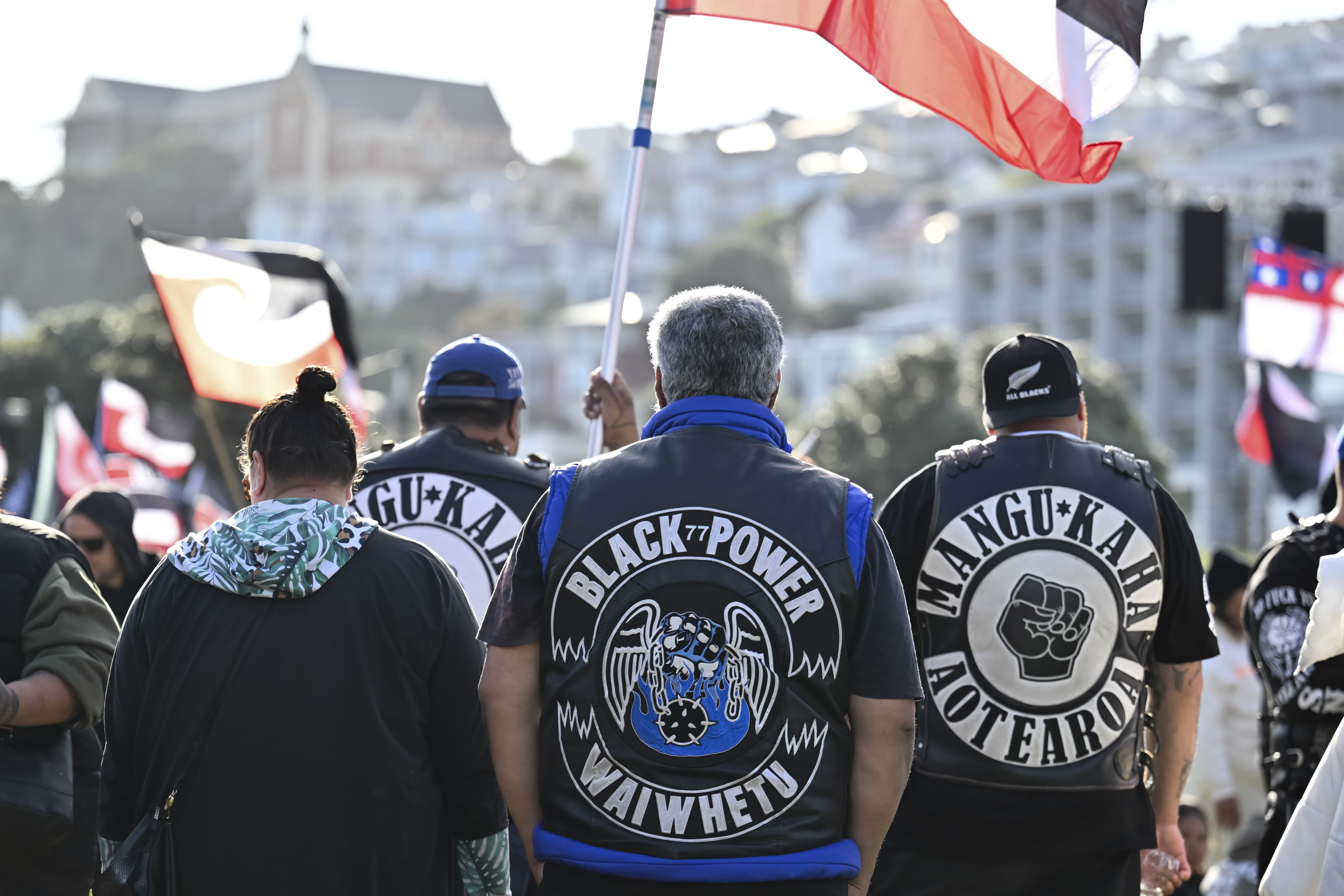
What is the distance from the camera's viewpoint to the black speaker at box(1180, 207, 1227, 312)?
29156 mm

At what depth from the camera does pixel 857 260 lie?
111 metres

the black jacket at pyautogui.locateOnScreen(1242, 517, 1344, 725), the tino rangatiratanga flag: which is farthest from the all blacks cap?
the tino rangatiratanga flag

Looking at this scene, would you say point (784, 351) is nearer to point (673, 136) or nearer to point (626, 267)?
point (626, 267)

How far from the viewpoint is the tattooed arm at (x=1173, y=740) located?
4402 mm

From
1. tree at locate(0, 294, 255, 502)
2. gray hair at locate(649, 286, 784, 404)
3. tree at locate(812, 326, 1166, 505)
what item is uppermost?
gray hair at locate(649, 286, 784, 404)

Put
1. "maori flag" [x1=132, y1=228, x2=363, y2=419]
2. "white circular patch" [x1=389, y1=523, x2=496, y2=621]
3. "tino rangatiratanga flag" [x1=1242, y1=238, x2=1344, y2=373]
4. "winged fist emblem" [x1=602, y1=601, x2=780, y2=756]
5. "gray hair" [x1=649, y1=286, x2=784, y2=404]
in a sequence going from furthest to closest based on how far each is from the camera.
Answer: "tino rangatiratanga flag" [x1=1242, y1=238, x2=1344, y2=373] < "maori flag" [x1=132, y1=228, x2=363, y2=419] < "white circular patch" [x1=389, y1=523, x2=496, y2=621] < "gray hair" [x1=649, y1=286, x2=784, y2=404] < "winged fist emblem" [x1=602, y1=601, x2=780, y2=756]

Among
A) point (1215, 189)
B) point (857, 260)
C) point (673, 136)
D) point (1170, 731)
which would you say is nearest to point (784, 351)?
point (1170, 731)

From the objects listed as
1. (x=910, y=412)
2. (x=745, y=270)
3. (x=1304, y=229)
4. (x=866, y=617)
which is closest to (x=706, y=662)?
(x=866, y=617)

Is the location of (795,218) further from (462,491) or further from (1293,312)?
(462,491)

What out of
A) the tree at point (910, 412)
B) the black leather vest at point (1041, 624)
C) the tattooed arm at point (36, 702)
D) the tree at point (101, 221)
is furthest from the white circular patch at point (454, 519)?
the tree at point (101, 221)

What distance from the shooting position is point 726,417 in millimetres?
3322

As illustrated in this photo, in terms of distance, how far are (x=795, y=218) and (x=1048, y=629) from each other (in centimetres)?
11458

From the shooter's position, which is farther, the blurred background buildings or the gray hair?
the blurred background buildings

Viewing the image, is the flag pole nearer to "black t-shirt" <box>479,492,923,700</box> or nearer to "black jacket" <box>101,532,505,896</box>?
"black jacket" <box>101,532,505,896</box>
